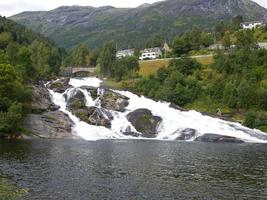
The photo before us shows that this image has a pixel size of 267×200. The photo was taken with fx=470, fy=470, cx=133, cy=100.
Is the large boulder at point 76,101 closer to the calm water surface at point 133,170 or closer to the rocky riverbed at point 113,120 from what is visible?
the rocky riverbed at point 113,120

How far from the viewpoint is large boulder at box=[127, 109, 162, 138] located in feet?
323

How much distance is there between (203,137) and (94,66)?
109473 mm

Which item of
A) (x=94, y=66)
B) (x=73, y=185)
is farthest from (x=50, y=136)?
(x=94, y=66)

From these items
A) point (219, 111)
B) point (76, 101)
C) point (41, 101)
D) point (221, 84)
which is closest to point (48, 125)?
point (41, 101)

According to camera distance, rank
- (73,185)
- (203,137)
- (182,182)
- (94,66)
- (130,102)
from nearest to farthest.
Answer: (73,185), (182,182), (203,137), (130,102), (94,66)

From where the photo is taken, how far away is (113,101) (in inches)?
4242

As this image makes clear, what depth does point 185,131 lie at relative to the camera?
97.0 metres

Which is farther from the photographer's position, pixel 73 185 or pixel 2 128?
pixel 2 128

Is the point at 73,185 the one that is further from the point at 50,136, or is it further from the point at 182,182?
the point at 50,136

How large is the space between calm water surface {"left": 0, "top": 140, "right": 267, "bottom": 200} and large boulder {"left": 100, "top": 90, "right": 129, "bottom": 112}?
83.3 ft

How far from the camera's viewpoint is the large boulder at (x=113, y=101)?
348ft

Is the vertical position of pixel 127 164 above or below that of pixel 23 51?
below

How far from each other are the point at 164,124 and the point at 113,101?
13926mm

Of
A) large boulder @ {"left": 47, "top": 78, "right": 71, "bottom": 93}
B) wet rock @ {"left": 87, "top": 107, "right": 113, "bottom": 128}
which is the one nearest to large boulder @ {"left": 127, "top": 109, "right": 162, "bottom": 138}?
wet rock @ {"left": 87, "top": 107, "right": 113, "bottom": 128}
